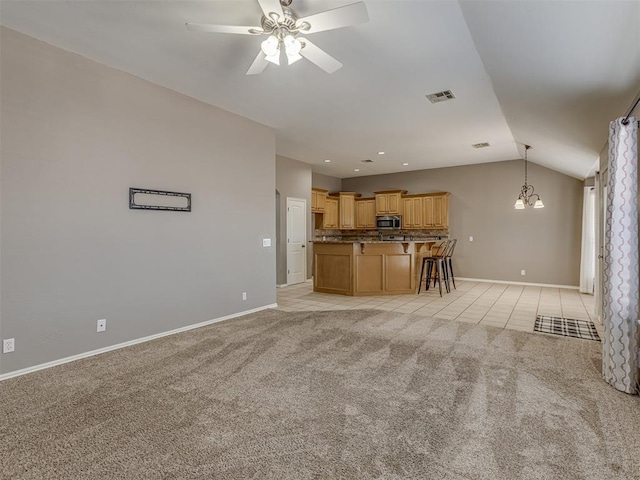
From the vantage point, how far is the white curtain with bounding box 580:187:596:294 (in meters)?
6.51

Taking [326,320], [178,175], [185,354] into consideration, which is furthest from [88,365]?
[326,320]

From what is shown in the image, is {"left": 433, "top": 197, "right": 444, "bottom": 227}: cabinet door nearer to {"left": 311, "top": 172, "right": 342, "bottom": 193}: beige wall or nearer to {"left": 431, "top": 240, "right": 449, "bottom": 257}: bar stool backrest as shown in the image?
{"left": 431, "top": 240, "right": 449, "bottom": 257}: bar stool backrest

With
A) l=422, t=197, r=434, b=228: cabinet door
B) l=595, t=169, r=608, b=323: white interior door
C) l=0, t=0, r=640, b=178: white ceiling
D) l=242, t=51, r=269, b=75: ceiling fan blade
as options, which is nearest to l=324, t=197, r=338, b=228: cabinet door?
l=422, t=197, r=434, b=228: cabinet door

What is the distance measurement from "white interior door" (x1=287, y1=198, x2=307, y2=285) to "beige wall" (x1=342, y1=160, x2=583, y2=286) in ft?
11.3

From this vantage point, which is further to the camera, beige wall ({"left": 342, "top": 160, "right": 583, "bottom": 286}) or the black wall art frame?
beige wall ({"left": 342, "top": 160, "right": 583, "bottom": 286})

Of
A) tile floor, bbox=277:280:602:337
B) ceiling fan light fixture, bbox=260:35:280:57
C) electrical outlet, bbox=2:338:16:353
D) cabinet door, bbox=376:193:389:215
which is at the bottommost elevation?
tile floor, bbox=277:280:602:337

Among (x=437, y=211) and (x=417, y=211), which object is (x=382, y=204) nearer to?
(x=417, y=211)

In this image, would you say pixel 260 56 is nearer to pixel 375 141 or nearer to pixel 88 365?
pixel 88 365

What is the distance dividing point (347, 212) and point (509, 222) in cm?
422

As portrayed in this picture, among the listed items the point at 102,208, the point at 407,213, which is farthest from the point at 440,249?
the point at 102,208

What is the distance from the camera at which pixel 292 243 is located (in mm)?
8031

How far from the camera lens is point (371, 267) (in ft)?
21.6

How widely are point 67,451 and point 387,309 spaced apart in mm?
4336

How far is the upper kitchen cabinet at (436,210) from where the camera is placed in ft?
27.8
